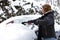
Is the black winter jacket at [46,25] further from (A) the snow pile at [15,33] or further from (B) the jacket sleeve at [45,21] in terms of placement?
(A) the snow pile at [15,33]

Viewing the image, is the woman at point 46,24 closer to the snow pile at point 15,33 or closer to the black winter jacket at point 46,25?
the black winter jacket at point 46,25

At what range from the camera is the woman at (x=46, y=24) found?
4000mm

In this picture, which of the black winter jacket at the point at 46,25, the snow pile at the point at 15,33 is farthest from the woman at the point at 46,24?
the snow pile at the point at 15,33

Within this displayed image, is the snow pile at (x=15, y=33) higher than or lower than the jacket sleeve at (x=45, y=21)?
higher

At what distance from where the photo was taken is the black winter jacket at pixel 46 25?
4.00 metres

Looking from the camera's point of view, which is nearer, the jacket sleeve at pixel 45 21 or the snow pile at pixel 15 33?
the snow pile at pixel 15 33

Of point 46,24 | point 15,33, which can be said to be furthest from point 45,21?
point 15,33

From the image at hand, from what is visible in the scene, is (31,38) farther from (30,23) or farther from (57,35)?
(57,35)

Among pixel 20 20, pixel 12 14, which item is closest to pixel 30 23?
pixel 20 20

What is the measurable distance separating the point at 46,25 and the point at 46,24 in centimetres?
2

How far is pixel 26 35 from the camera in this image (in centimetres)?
307

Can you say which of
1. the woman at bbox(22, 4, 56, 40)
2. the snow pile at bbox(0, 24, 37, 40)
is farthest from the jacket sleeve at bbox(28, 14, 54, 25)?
the snow pile at bbox(0, 24, 37, 40)

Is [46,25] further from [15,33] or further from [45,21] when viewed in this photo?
[15,33]

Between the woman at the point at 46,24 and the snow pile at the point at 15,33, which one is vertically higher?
the snow pile at the point at 15,33
